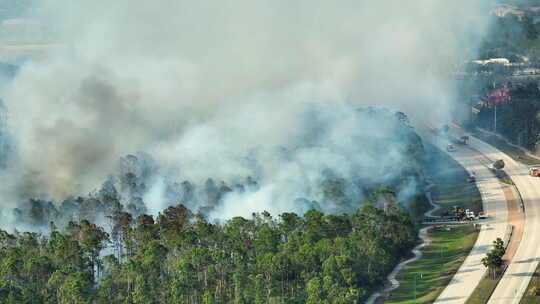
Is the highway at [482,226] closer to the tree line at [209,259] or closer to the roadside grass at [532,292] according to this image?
the roadside grass at [532,292]

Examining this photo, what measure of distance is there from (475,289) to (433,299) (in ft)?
11.3

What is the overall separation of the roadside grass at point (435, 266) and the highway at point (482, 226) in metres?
0.62

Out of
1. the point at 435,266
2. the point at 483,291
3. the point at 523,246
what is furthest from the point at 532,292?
the point at 523,246

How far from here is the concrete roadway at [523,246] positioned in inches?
2741

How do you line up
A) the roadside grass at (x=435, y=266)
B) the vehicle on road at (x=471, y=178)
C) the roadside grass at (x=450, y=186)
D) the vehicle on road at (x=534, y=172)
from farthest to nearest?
the vehicle on road at (x=471, y=178), the vehicle on road at (x=534, y=172), the roadside grass at (x=450, y=186), the roadside grass at (x=435, y=266)

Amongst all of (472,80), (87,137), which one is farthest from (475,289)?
(472,80)

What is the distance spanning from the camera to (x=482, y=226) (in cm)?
8650

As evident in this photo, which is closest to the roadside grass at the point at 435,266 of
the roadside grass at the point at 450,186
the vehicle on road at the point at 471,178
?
the roadside grass at the point at 450,186

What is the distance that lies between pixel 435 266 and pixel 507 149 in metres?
44.1

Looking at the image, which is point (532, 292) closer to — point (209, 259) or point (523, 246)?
point (523, 246)

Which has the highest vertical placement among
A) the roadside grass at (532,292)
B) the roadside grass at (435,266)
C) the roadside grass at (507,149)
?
the roadside grass at (507,149)

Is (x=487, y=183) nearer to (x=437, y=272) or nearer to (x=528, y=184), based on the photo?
(x=528, y=184)

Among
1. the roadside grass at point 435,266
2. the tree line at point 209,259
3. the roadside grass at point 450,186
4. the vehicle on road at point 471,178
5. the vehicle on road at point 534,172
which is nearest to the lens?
the tree line at point 209,259

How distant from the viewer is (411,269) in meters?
76.4
